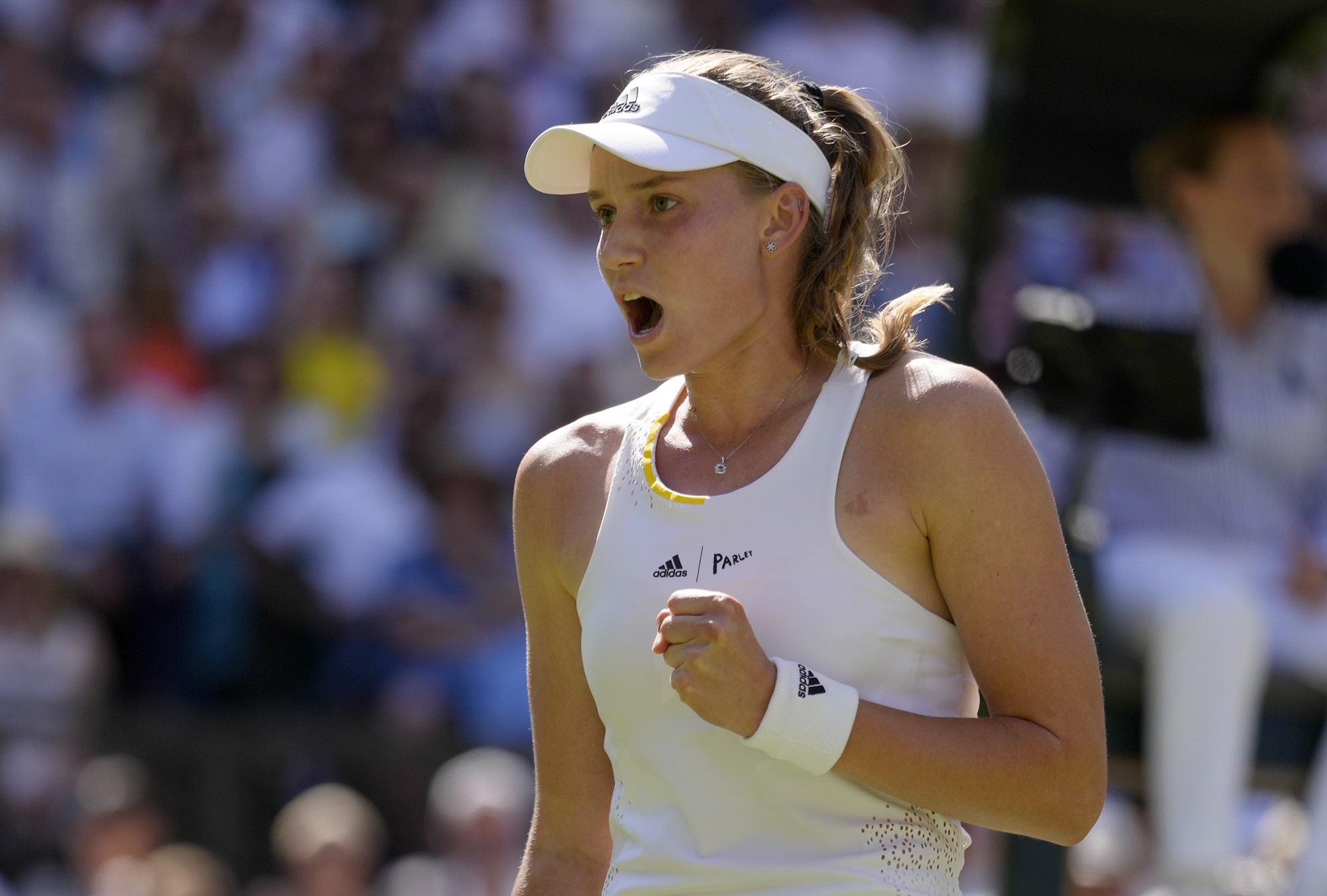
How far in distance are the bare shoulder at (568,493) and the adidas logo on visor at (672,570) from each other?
15 centimetres

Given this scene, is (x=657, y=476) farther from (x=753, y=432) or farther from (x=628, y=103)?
(x=628, y=103)

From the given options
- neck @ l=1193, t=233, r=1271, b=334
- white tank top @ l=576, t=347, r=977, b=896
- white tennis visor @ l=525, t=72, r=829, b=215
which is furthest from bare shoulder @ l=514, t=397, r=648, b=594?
neck @ l=1193, t=233, r=1271, b=334

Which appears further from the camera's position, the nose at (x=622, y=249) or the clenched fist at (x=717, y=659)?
the nose at (x=622, y=249)

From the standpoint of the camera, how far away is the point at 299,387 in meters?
7.29

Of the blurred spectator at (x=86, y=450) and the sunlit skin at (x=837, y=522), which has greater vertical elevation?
the blurred spectator at (x=86, y=450)

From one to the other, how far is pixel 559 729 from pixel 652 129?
767 millimetres

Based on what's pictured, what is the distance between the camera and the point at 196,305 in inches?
303

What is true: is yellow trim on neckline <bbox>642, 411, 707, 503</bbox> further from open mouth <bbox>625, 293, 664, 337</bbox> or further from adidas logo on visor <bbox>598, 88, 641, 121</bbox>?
adidas logo on visor <bbox>598, 88, 641, 121</bbox>

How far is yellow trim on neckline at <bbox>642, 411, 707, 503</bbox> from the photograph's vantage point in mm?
1976

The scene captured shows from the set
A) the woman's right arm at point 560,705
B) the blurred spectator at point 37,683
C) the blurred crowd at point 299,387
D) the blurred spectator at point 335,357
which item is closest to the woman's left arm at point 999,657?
the woman's right arm at point 560,705

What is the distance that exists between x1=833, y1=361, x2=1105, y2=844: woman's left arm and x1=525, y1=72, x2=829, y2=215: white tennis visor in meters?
0.36

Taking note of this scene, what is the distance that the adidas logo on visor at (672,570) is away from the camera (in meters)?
1.94

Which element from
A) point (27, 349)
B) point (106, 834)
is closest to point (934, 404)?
point (106, 834)

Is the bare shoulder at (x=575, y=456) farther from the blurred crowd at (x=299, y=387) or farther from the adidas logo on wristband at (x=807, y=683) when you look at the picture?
the blurred crowd at (x=299, y=387)
